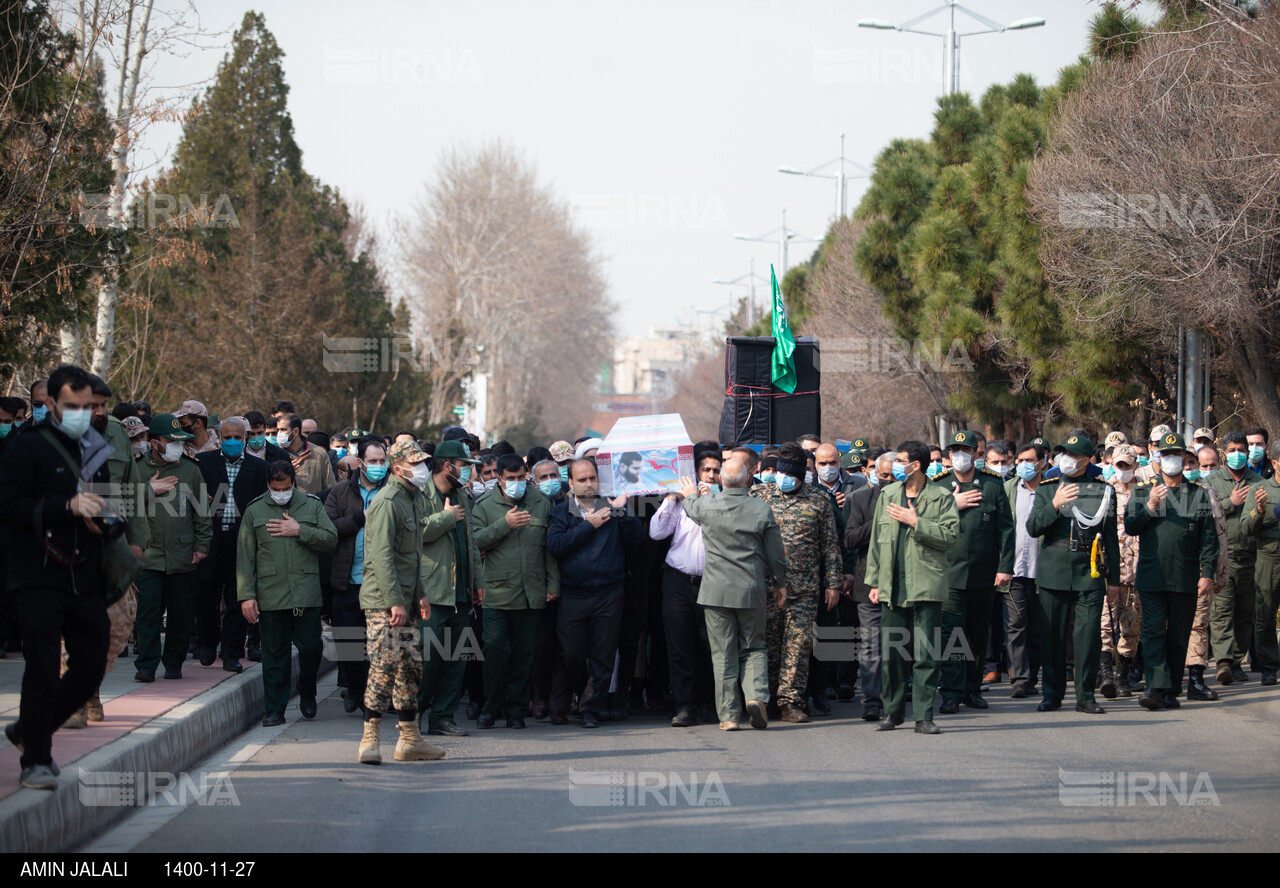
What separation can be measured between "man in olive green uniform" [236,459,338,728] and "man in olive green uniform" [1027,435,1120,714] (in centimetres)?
557

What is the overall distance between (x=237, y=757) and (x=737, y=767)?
10.5ft

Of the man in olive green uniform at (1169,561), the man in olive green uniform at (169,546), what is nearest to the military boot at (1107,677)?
the man in olive green uniform at (1169,561)

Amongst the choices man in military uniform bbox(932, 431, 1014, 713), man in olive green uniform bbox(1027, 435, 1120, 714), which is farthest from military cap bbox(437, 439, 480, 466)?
man in olive green uniform bbox(1027, 435, 1120, 714)

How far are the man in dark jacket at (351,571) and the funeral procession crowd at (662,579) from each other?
0.07 ft

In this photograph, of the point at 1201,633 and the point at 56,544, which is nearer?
the point at 56,544

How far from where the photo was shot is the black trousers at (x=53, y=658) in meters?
6.28

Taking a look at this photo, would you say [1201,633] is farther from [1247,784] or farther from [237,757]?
[237,757]

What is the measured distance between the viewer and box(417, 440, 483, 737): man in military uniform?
8.86 m

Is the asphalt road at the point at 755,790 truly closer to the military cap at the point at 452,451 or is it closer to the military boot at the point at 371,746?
the military boot at the point at 371,746

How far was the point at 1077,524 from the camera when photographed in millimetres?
10227

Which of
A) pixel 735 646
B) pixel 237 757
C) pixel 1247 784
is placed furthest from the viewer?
pixel 735 646

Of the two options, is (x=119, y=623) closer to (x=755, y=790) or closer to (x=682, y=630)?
(x=682, y=630)
